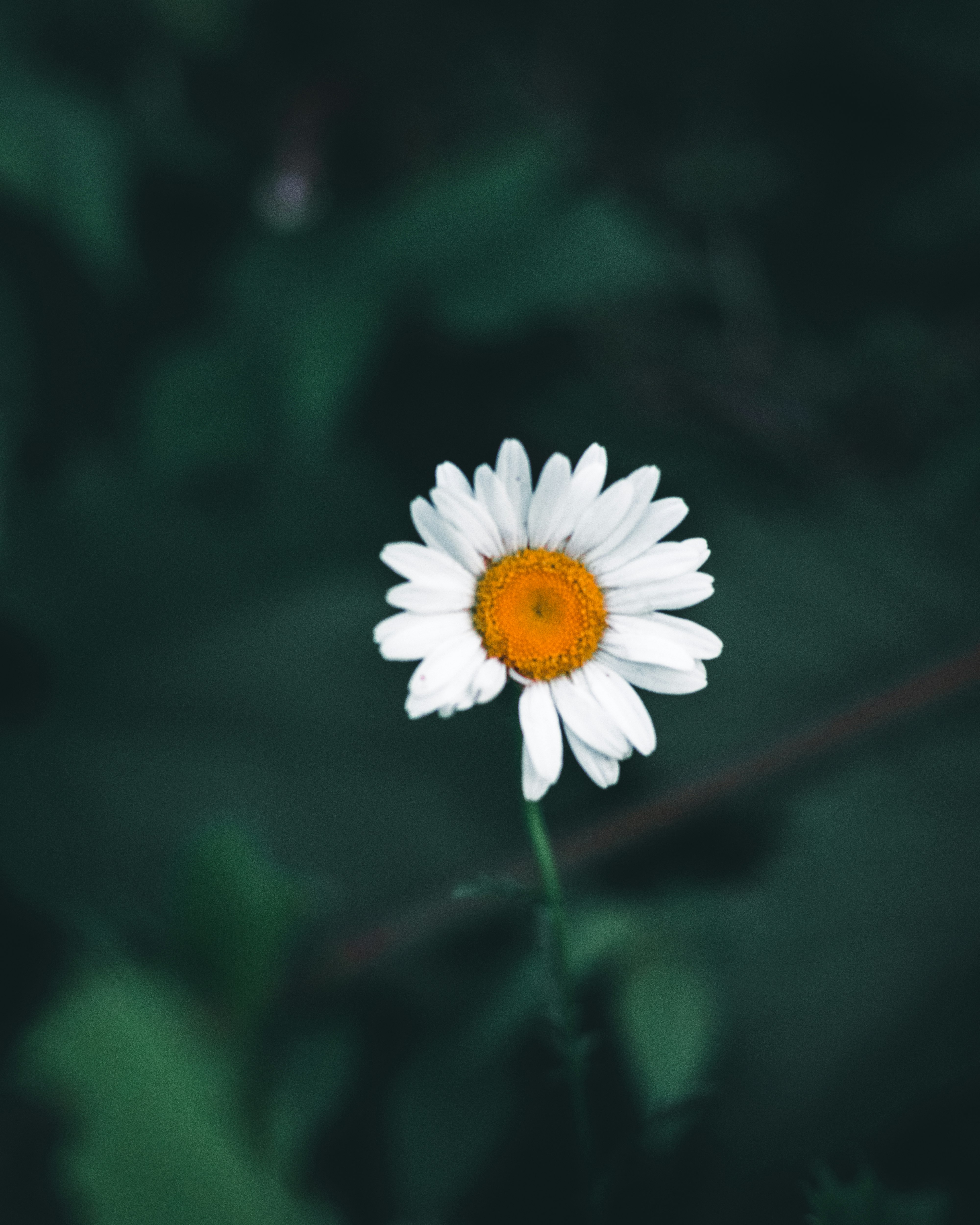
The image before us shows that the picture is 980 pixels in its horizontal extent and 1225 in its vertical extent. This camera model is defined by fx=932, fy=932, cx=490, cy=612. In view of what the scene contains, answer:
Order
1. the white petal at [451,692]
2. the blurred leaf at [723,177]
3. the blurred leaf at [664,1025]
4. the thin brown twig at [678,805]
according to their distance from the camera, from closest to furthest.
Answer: the white petal at [451,692] < the blurred leaf at [664,1025] < the thin brown twig at [678,805] < the blurred leaf at [723,177]

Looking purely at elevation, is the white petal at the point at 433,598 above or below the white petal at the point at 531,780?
above

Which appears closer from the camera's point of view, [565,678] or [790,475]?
[565,678]

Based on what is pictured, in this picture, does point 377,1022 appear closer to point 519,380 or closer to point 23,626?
point 23,626

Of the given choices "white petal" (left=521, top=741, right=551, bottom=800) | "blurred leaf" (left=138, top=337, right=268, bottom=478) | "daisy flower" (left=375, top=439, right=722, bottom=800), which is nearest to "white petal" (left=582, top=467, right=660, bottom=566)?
"daisy flower" (left=375, top=439, right=722, bottom=800)

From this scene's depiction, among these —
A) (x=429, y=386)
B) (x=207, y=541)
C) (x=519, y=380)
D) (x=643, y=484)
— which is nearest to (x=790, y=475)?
(x=519, y=380)

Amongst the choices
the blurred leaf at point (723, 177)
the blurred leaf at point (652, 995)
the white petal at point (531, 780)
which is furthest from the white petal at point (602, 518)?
the blurred leaf at point (723, 177)

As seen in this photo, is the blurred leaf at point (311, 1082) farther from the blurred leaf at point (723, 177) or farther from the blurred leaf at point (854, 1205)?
the blurred leaf at point (723, 177)

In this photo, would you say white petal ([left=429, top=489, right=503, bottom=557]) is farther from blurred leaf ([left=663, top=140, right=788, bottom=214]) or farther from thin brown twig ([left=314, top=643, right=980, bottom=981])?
blurred leaf ([left=663, top=140, right=788, bottom=214])
